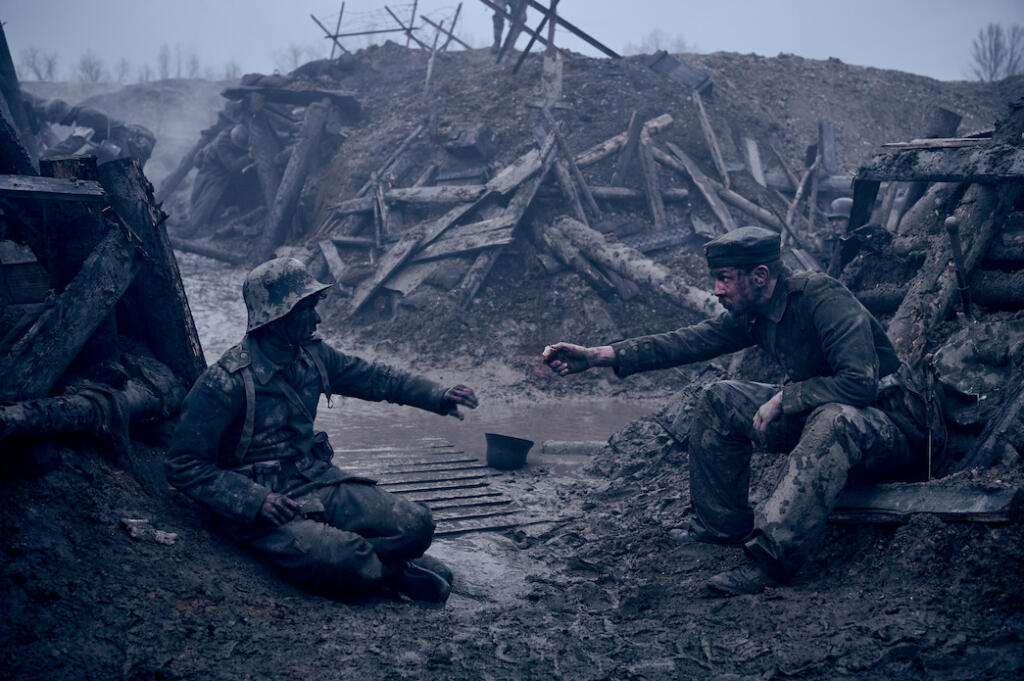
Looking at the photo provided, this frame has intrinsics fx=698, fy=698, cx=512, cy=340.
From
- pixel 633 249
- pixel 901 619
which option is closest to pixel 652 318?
pixel 633 249

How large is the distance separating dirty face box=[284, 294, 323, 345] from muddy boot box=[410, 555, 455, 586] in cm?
138

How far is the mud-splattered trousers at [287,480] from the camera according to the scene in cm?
331

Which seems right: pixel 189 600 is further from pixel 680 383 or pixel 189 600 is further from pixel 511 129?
pixel 511 129

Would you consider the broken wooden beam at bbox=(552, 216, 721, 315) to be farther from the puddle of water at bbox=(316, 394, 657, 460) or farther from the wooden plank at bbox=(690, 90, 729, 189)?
the wooden plank at bbox=(690, 90, 729, 189)

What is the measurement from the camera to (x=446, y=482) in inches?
225

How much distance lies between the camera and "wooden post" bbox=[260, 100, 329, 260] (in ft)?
48.3

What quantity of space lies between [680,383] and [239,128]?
40.2ft

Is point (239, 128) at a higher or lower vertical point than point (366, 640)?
higher

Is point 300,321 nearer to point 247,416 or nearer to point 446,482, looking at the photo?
point 247,416

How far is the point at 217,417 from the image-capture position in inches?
131

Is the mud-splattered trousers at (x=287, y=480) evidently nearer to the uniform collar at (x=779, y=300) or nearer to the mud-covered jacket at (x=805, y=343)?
the mud-covered jacket at (x=805, y=343)

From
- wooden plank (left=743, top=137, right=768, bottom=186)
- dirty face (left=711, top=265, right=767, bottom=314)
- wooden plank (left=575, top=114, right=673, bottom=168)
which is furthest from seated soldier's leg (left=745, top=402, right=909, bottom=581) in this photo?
wooden plank (left=743, top=137, right=768, bottom=186)

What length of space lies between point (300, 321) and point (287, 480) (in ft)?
2.73

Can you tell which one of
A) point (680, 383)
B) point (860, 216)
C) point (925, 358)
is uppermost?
point (860, 216)
